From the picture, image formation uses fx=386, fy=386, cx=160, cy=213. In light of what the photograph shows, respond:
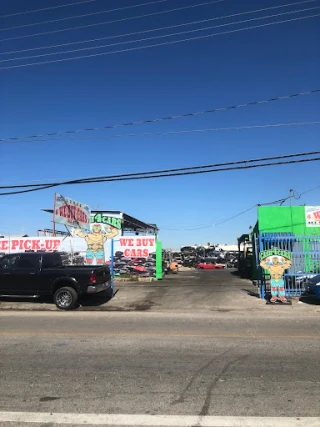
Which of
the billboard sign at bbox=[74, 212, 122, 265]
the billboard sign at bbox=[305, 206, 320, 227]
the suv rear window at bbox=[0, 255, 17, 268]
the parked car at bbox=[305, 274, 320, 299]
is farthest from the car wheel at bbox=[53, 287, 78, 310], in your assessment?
the billboard sign at bbox=[305, 206, 320, 227]

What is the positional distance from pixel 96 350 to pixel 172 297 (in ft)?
26.5

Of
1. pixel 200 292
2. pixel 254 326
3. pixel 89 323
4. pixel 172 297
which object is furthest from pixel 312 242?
pixel 89 323

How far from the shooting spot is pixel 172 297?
14828mm

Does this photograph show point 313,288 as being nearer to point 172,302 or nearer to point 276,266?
point 276,266

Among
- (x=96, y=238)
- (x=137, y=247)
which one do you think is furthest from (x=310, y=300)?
(x=137, y=247)

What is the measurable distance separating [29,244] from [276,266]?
1594 centimetres

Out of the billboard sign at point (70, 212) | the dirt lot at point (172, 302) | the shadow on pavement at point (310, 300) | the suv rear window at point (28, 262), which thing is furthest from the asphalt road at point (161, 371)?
the billboard sign at point (70, 212)

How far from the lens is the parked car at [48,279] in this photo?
12.4 metres

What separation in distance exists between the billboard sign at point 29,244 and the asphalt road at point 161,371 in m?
14.1

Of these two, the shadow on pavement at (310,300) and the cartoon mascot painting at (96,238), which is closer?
the shadow on pavement at (310,300)

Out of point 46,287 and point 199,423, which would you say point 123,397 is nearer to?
point 199,423

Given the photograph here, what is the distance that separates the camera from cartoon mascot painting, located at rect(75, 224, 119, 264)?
18428mm

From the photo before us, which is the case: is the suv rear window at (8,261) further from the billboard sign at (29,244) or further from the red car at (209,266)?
the red car at (209,266)

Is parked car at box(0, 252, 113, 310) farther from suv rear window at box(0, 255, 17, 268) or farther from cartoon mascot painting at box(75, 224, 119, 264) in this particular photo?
cartoon mascot painting at box(75, 224, 119, 264)
